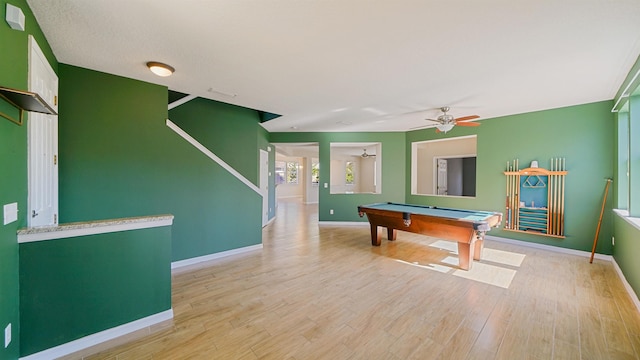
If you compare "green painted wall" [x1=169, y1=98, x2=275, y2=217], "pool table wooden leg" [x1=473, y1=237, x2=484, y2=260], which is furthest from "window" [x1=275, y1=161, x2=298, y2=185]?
"pool table wooden leg" [x1=473, y1=237, x2=484, y2=260]

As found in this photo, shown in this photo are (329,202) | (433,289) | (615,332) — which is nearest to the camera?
(615,332)

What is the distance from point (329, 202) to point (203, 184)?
144 inches

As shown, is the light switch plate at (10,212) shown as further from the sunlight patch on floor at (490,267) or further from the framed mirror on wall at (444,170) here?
the framed mirror on wall at (444,170)

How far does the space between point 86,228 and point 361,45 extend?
9.28 feet

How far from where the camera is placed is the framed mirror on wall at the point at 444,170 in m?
7.45

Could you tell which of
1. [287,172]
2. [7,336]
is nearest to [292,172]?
[287,172]

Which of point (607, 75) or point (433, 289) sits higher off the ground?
point (607, 75)

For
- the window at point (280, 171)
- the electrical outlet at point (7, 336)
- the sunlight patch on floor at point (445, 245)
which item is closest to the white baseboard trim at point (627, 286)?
the sunlight patch on floor at point (445, 245)

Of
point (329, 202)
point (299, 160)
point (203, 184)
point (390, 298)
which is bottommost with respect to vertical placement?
point (390, 298)

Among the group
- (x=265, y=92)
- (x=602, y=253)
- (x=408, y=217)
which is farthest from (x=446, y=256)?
(x=265, y=92)

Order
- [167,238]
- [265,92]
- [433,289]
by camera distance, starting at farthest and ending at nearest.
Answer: [265,92], [433,289], [167,238]

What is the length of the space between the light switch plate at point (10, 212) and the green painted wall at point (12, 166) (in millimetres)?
28

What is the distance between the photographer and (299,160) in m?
13.8

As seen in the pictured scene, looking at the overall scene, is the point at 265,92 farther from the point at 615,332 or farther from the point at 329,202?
the point at 615,332
